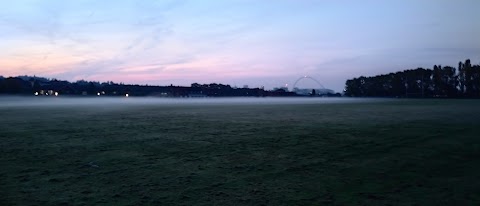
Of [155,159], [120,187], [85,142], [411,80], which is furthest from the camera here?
[411,80]

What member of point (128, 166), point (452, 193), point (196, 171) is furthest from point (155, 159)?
point (452, 193)

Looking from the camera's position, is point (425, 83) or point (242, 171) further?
point (425, 83)

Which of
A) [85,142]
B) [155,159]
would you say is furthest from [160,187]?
[85,142]

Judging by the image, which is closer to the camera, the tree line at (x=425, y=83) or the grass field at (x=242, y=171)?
the grass field at (x=242, y=171)

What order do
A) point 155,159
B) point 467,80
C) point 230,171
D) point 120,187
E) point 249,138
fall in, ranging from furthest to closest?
point 467,80 → point 249,138 → point 155,159 → point 230,171 → point 120,187

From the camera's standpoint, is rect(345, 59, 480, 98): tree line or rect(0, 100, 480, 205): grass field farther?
rect(345, 59, 480, 98): tree line

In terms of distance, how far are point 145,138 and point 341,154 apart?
696 centimetres

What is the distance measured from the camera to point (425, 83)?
137m

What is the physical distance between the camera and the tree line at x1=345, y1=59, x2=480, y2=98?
4668 inches

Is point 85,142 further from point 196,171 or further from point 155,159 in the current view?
point 196,171

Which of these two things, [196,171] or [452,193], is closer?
[452,193]

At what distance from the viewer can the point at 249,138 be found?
13.5 m

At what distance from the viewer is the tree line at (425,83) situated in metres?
119

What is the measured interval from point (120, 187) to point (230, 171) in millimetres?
2279
